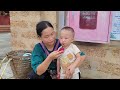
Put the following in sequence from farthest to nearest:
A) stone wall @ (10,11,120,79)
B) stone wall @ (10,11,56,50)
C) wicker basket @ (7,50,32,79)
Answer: stone wall @ (10,11,56,50) → stone wall @ (10,11,120,79) → wicker basket @ (7,50,32,79)


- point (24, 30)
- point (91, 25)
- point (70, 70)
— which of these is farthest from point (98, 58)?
point (24, 30)

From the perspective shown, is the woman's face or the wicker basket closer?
the woman's face

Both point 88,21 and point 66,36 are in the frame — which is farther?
point 88,21

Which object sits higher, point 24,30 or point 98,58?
point 24,30

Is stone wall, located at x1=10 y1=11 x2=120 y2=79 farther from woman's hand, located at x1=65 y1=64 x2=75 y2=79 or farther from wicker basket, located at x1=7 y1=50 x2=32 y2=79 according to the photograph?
woman's hand, located at x1=65 y1=64 x2=75 y2=79

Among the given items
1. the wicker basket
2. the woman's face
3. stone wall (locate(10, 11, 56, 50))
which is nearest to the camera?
the woman's face

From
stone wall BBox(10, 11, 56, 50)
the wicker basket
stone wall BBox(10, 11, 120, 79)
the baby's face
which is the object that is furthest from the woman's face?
stone wall BBox(10, 11, 56, 50)

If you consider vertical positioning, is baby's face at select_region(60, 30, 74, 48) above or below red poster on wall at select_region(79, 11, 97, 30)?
below

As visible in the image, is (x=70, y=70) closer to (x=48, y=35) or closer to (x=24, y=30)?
(x=48, y=35)

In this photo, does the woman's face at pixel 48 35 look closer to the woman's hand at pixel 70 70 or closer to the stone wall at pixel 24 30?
the woman's hand at pixel 70 70
